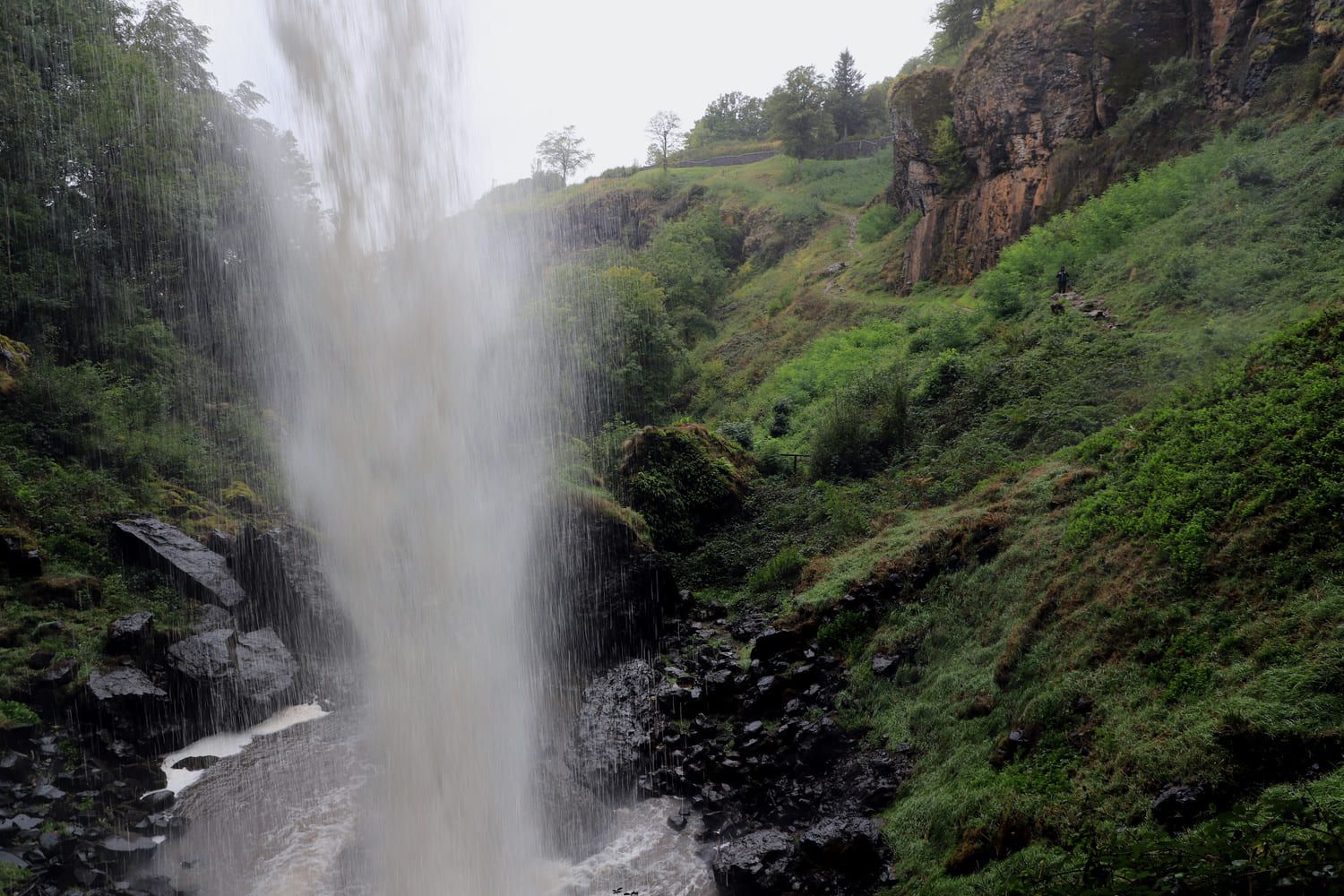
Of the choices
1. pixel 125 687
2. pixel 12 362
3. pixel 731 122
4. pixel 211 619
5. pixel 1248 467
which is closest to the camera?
pixel 1248 467

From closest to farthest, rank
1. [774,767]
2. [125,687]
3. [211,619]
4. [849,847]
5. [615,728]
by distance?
[849,847] → [774,767] → [125,687] → [615,728] → [211,619]

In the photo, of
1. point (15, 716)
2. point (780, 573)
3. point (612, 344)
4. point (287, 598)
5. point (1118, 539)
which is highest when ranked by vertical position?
point (612, 344)

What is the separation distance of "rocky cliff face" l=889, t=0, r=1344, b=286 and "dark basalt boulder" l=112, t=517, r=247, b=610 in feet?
84.9

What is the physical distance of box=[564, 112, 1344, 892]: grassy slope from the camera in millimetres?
5867

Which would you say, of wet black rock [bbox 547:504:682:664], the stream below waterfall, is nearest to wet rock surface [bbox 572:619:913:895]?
the stream below waterfall

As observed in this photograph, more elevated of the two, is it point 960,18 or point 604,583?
point 960,18

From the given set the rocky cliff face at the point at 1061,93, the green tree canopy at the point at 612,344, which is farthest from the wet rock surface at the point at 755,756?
the rocky cliff face at the point at 1061,93

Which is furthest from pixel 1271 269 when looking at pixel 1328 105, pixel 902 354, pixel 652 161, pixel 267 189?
pixel 652 161

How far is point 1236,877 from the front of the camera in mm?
3570

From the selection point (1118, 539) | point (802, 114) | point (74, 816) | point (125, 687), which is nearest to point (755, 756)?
point (1118, 539)

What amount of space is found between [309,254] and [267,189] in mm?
11613

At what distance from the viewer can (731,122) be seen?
83.3 meters

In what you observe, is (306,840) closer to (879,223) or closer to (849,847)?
(849,847)

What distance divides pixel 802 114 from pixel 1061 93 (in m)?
38.6
